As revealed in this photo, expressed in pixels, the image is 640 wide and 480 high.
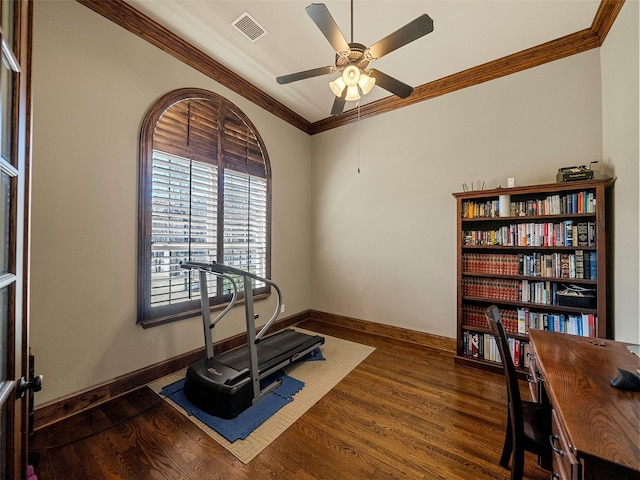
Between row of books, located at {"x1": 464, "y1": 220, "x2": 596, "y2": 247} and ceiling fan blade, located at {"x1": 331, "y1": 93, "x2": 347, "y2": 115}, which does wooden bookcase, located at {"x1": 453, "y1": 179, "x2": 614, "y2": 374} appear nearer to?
row of books, located at {"x1": 464, "y1": 220, "x2": 596, "y2": 247}

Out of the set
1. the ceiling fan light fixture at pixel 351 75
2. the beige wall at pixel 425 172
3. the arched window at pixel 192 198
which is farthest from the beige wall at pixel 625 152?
the arched window at pixel 192 198

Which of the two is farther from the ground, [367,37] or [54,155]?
[367,37]

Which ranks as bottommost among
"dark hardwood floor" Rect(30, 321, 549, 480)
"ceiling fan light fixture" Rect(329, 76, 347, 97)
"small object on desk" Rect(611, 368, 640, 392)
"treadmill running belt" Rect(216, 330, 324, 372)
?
"dark hardwood floor" Rect(30, 321, 549, 480)

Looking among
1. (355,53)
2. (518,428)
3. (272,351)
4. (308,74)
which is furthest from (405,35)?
(272,351)

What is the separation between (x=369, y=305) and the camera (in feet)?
12.5

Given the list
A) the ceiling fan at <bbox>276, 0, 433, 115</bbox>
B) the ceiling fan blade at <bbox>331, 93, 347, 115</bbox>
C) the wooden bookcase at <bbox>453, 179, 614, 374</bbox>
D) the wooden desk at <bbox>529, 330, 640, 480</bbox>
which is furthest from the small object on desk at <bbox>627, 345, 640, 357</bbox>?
the ceiling fan blade at <bbox>331, 93, 347, 115</bbox>

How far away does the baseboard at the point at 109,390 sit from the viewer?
186cm

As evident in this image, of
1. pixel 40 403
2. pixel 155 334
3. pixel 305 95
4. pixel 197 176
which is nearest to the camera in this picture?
pixel 40 403

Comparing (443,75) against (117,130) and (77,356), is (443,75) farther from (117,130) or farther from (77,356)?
(77,356)

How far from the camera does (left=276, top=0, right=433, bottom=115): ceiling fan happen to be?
5.16 ft

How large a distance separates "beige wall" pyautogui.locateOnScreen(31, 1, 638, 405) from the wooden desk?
1.08 meters

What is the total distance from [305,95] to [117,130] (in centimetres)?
234

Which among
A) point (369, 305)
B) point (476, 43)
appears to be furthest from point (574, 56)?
point (369, 305)

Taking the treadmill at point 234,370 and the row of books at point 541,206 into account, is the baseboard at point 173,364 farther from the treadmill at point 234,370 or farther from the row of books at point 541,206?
the row of books at point 541,206
